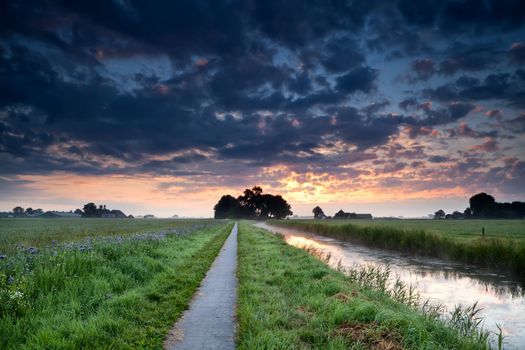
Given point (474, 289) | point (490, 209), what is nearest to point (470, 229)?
point (474, 289)

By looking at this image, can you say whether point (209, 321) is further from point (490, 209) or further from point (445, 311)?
point (490, 209)

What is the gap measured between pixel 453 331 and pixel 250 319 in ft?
14.5

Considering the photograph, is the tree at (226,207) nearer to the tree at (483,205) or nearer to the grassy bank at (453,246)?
the tree at (483,205)

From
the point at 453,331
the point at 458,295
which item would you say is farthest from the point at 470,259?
the point at 453,331

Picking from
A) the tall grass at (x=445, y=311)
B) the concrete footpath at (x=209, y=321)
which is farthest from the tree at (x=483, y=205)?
the concrete footpath at (x=209, y=321)

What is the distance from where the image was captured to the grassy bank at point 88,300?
5.96 m

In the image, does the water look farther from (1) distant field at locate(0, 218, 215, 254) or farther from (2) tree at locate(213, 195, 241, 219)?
(2) tree at locate(213, 195, 241, 219)

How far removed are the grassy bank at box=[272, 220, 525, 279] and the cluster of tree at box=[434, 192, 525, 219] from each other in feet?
469

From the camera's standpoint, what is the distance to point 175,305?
8.25 m

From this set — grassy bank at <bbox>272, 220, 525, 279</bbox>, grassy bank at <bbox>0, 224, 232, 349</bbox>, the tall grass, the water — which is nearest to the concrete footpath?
grassy bank at <bbox>0, 224, 232, 349</bbox>

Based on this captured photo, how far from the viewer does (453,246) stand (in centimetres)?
2350

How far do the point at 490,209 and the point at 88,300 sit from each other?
180 m

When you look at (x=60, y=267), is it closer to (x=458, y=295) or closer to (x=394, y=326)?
(x=394, y=326)

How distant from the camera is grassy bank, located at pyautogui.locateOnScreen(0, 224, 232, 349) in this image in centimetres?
596
